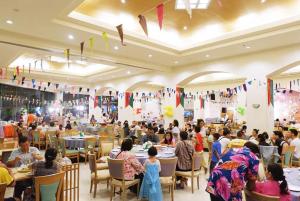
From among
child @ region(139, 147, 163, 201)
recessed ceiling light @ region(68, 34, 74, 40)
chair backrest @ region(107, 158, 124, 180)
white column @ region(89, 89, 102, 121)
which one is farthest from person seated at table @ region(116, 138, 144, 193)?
white column @ region(89, 89, 102, 121)

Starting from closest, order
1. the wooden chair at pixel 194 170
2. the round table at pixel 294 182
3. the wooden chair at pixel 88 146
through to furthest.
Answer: the round table at pixel 294 182, the wooden chair at pixel 194 170, the wooden chair at pixel 88 146

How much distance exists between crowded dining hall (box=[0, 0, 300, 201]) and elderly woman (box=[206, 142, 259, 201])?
0.04 ft

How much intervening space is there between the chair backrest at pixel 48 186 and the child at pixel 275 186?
2.50 metres

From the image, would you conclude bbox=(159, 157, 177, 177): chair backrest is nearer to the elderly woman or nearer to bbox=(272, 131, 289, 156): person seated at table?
the elderly woman

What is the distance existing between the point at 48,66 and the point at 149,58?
21.4 ft

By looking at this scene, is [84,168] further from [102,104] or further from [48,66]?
[102,104]

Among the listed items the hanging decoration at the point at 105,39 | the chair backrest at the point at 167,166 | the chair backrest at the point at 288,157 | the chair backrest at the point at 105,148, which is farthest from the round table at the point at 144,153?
the hanging decoration at the point at 105,39

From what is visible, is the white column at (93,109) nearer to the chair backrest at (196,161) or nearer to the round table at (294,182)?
the chair backrest at (196,161)

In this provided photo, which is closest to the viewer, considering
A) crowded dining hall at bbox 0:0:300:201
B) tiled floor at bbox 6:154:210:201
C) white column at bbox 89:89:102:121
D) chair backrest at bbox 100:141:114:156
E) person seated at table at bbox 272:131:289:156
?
crowded dining hall at bbox 0:0:300:201

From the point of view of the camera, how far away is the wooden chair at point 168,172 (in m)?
4.47

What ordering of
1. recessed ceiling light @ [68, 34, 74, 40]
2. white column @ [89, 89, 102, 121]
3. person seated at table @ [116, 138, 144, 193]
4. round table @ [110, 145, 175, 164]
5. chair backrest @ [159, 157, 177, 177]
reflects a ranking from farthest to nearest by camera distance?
white column @ [89, 89, 102, 121] < recessed ceiling light @ [68, 34, 74, 40] < round table @ [110, 145, 175, 164] < chair backrest @ [159, 157, 177, 177] < person seated at table @ [116, 138, 144, 193]

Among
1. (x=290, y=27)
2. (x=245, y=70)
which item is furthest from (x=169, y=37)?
(x=290, y=27)

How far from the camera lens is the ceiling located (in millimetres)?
6219

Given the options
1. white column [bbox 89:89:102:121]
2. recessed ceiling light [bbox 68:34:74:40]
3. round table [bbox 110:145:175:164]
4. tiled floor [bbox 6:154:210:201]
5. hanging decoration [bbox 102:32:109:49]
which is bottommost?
tiled floor [bbox 6:154:210:201]
